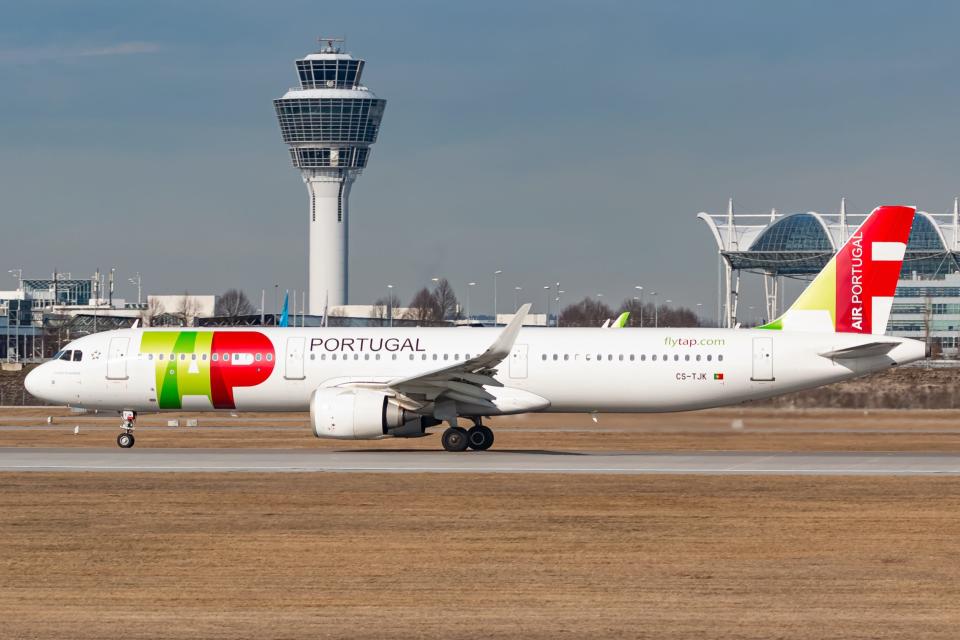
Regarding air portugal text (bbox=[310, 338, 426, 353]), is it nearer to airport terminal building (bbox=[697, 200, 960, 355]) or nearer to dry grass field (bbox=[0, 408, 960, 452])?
dry grass field (bbox=[0, 408, 960, 452])

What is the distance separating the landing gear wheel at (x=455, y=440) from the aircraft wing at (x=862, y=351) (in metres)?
9.73

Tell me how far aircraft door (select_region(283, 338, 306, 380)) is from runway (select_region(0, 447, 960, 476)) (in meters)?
2.15

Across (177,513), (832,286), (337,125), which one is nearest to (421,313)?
(337,125)

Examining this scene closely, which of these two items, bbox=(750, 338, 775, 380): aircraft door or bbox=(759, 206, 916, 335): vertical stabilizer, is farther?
bbox=(759, 206, 916, 335): vertical stabilizer

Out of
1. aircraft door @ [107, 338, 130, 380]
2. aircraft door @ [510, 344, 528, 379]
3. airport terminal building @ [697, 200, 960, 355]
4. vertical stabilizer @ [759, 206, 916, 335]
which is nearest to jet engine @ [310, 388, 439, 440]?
aircraft door @ [510, 344, 528, 379]

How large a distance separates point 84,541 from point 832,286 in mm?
24000

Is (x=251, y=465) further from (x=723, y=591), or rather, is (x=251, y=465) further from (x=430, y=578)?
(x=723, y=591)

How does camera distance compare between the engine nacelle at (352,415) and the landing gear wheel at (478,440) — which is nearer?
the engine nacelle at (352,415)

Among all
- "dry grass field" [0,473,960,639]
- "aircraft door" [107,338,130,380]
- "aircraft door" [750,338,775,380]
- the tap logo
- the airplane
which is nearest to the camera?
"dry grass field" [0,473,960,639]

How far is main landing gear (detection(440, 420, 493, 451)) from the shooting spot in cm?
3550

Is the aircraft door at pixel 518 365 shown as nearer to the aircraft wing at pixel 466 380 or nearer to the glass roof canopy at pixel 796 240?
the aircraft wing at pixel 466 380

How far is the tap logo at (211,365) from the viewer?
3678cm

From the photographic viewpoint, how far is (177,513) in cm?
2255

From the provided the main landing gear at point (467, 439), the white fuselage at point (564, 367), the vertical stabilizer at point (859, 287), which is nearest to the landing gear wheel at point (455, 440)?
the main landing gear at point (467, 439)
